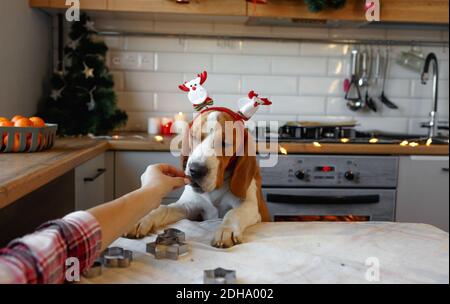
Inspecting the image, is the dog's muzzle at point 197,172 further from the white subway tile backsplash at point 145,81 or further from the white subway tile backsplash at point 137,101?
the white subway tile backsplash at point 137,101

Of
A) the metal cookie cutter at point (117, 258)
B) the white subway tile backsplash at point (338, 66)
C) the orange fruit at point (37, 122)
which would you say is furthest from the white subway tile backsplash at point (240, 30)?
the metal cookie cutter at point (117, 258)

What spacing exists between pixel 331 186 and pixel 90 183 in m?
0.26

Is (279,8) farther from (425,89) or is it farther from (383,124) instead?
(425,89)

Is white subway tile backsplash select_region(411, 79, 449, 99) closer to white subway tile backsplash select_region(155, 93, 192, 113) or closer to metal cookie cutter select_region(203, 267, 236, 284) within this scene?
white subway tile backsplash select_region(155, 93, 192, 113)

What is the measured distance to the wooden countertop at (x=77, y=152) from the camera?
518 mm

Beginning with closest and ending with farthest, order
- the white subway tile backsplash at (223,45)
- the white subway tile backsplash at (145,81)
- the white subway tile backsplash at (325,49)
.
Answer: the white subway tile backsplash at (145,81)
the white subway tile backsplash at (223,45)
the white subway tile backsplash at (325,49)

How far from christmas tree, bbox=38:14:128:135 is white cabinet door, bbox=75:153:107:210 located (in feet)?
0.32

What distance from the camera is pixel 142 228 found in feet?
1.59

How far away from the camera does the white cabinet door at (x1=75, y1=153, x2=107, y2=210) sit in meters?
0.46

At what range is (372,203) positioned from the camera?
539 mm

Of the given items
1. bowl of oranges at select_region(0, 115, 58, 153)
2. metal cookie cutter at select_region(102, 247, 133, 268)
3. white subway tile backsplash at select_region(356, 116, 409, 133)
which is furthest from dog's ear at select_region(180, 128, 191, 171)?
white subway tile backsplash at select_region(356, 116, 409, 133)

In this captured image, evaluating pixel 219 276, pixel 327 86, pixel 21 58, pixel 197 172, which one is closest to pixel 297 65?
pixel 327 86
